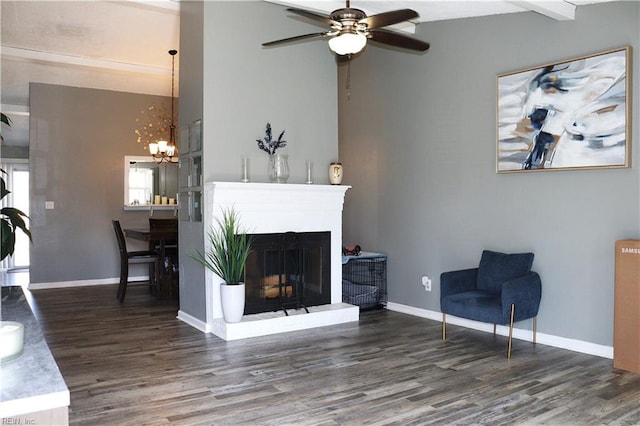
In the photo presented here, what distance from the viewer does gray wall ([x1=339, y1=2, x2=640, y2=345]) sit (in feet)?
13.0

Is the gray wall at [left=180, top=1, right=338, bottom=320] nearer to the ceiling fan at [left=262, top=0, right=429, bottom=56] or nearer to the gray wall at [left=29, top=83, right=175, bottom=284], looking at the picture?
the ceiling fan at [left=262, top=0, right=429, bottom=56]

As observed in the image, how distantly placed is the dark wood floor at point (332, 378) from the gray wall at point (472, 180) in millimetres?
679

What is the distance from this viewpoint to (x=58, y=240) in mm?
7430

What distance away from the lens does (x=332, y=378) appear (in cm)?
342

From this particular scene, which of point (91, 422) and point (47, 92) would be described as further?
point (47, 92)

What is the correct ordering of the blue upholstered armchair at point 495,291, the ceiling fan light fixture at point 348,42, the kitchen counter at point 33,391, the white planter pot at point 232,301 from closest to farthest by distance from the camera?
the kitchen counter at point 33,391 → the ceiling fan light fixture at point 348,42 → the blue upholstered armchair at point 495,291 → the white planter pot at point 232,301

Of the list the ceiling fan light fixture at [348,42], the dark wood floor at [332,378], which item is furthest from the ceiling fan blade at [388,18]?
the dark wood floor at [332,378]

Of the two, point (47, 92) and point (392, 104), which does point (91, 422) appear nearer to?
point (392, 104)

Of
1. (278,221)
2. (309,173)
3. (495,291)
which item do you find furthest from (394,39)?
(495,291)

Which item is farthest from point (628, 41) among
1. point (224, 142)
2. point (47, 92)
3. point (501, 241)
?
point (47, 92)

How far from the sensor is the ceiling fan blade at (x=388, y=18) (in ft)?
10.4

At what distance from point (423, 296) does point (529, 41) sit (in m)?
2.70

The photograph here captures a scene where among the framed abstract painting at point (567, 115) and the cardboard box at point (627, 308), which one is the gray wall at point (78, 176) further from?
the cardboard box at point (627, 308)

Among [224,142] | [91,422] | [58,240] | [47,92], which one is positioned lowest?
[91,422]
